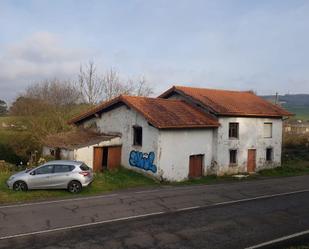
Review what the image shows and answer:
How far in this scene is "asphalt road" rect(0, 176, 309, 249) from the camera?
11.6 meters

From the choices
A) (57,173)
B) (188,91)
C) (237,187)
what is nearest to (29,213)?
(57,173)

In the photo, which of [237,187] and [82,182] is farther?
[237,187]

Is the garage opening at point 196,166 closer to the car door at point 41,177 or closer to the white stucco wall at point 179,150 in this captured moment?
the white stucco wall at point 179,150

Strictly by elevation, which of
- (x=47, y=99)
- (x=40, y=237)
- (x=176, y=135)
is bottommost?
(x=40, y=237)

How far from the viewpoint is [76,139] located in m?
27.6

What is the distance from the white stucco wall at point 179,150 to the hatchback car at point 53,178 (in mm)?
7017

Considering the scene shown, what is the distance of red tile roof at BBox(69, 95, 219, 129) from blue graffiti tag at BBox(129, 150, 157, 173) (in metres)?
2.38

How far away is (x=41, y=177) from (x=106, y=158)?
28.5 feet

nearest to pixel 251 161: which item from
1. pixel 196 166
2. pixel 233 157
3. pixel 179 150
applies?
pixel 233 157

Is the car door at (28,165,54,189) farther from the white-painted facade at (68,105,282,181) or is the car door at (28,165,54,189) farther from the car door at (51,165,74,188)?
the white-painted facade at (68,105,282,181)

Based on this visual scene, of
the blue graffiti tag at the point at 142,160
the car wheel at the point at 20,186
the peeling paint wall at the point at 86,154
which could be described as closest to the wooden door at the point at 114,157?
the peeling paint wall at the point at 86,154

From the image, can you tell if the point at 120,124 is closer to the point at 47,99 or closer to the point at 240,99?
the point at 240,99

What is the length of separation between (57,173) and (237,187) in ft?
34.4

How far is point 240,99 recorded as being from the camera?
35031mm
